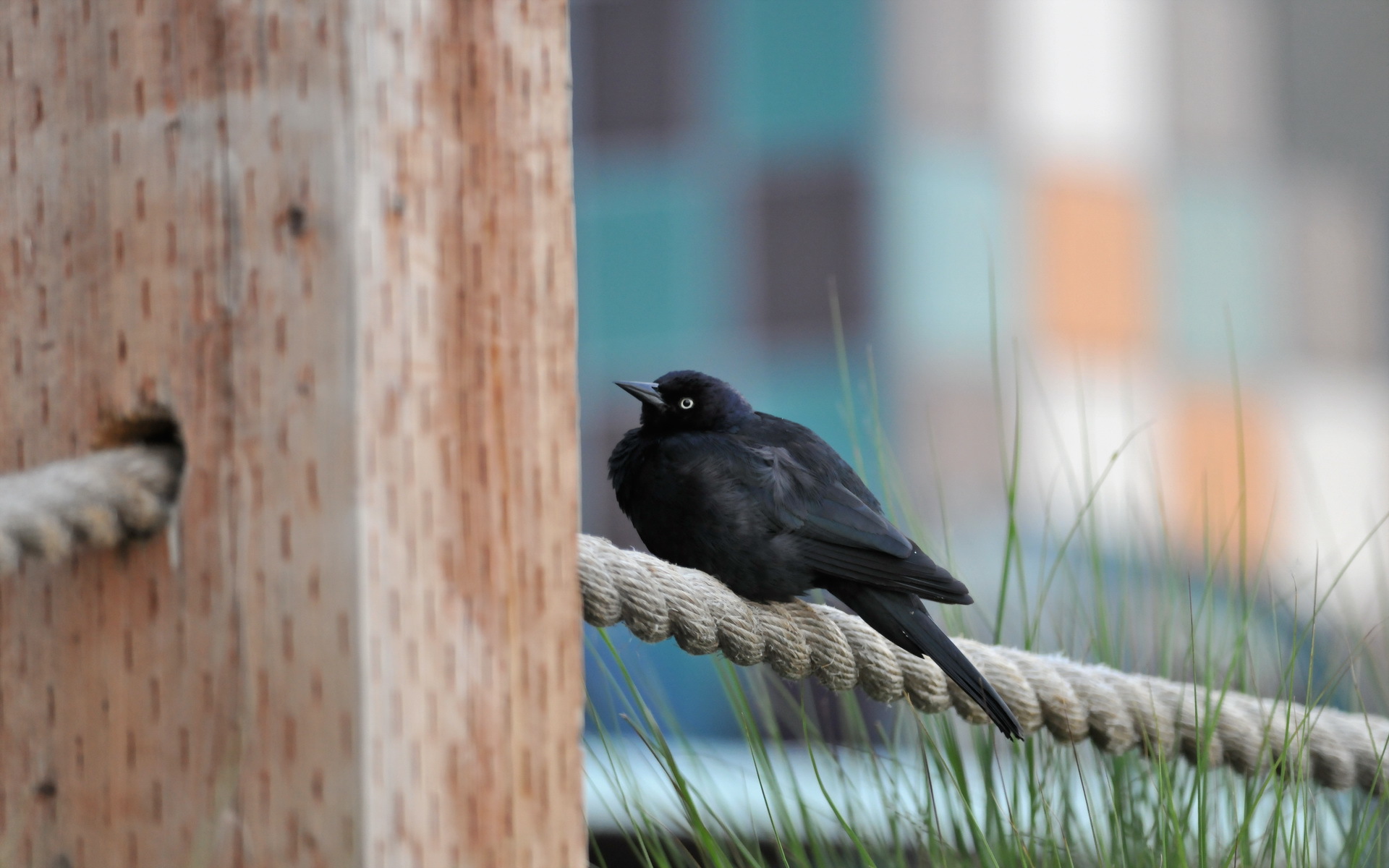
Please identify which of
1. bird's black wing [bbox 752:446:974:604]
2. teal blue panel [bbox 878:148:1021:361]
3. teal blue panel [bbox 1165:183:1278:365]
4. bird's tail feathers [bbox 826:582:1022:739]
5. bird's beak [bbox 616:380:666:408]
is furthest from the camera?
teal blue panel [bbox 1165:183:1278:365]

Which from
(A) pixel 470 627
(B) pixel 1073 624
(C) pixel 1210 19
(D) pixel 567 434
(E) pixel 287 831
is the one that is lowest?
(B) pixel 1073 624

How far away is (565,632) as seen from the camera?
1048 millimetres

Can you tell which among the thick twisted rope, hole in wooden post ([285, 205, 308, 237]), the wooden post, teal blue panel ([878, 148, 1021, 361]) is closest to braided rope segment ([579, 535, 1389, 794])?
the thick twisted rope

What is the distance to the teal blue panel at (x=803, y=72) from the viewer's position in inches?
378

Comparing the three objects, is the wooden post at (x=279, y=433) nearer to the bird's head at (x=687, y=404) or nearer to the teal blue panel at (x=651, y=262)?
the bird's head at (x=687, y=404)

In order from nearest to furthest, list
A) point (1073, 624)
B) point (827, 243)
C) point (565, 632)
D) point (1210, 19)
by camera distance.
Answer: point (565, 632), point (1073, 624), point (827, 243), point (1210, 19)

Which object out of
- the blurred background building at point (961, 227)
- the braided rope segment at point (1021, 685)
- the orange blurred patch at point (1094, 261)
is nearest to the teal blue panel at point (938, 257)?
the blurred background building at point (961, 227)

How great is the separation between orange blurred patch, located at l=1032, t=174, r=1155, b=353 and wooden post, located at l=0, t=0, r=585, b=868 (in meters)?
9.27

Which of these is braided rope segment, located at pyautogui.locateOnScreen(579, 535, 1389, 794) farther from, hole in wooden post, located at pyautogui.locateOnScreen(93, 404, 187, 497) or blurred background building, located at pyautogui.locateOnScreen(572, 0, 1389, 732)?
blurred background building, located at pyautogui.locateOnScreen(572, 0, 1389, 732)

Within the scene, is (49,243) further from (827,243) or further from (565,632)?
(827,243)

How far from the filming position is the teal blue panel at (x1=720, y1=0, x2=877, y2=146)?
9.61 meters

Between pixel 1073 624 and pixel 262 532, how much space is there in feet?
4.99

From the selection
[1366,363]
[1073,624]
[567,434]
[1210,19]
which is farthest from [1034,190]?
[567,434]

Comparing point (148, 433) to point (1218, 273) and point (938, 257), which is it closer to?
point (938, 257)
